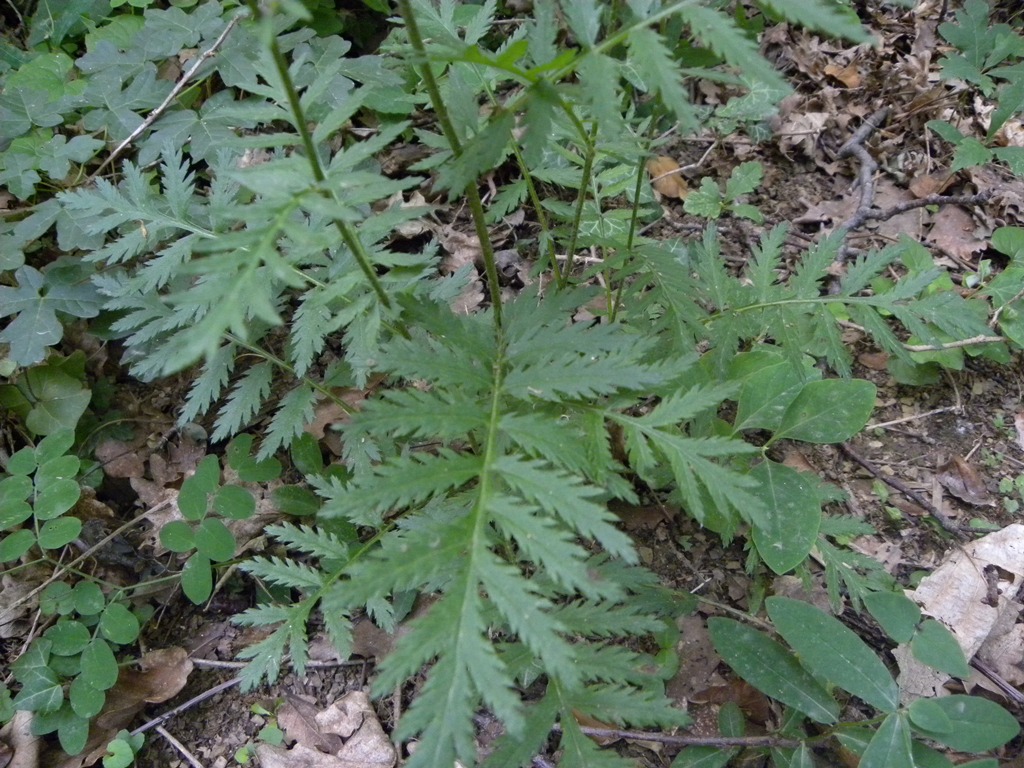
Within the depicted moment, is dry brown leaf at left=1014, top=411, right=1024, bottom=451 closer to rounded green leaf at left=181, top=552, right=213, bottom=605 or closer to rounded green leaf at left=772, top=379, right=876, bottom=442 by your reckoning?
rounded green leaf at left=772, top=379, right=876, bottom=442

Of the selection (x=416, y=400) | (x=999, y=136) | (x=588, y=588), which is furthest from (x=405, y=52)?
(x=999, y=136)

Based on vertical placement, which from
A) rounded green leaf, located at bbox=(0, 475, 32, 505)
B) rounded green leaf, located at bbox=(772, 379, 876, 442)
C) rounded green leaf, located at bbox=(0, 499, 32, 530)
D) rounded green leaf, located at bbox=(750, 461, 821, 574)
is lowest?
rounded green leaf, located at bbox=(0, 499, 32, 530)

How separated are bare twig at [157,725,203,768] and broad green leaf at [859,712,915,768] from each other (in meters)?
1.95

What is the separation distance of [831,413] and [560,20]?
2.32 m

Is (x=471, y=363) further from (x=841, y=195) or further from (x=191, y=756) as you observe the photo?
(x=841, y=195)

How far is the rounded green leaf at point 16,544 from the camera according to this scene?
2271mm

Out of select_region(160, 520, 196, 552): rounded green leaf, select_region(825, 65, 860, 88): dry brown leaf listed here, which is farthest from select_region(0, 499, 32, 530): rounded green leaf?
select_region(825, 65, 860, 88): dry brown leaf

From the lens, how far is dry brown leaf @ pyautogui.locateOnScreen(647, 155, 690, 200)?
3377 millimetres

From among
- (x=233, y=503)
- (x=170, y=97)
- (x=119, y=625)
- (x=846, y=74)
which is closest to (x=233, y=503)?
(x=233, y=503)

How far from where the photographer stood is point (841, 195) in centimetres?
339

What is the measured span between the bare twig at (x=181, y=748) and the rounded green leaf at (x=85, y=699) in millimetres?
205

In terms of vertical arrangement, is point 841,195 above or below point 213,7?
below

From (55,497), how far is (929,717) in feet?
8.82

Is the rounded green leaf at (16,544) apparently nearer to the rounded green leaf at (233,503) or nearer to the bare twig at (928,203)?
the rounded green leaf at (233,503)
